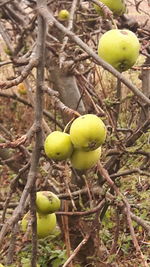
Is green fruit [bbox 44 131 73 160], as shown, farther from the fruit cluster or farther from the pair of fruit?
the pair of fruit

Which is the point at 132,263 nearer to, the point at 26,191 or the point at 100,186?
the point at 100,186

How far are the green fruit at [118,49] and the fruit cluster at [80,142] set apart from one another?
0.58ft

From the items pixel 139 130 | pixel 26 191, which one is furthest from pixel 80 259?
pixel 26 191

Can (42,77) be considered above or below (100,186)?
above

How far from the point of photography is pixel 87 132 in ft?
4.76

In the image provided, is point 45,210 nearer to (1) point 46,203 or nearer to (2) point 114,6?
(1) point 46,203

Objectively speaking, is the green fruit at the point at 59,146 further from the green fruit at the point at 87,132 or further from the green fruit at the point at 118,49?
the green fruit at the point at 118,49

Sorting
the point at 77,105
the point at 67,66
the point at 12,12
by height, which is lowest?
the point at 77,105

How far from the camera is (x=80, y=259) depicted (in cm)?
332

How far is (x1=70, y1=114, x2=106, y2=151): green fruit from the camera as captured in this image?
1.46 meters

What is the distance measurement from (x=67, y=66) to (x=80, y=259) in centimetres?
136

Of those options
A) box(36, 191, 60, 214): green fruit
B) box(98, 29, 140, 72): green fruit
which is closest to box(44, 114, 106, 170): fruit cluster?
box(98, 29, 140, 72): green fruit

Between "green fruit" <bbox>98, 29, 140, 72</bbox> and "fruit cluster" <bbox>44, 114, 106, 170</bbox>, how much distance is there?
0.58 ft

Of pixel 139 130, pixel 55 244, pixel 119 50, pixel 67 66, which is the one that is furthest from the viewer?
pixel 55 244
